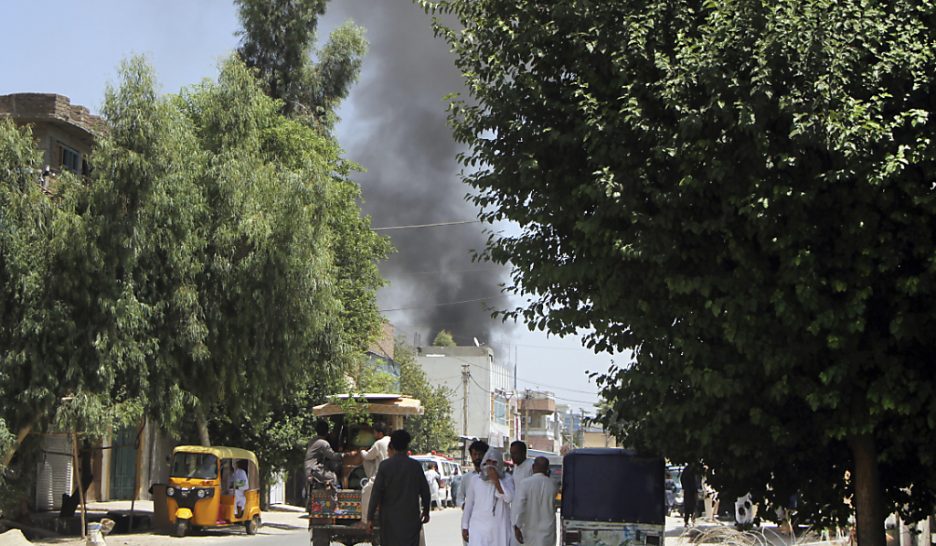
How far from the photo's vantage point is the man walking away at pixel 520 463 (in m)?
13.1

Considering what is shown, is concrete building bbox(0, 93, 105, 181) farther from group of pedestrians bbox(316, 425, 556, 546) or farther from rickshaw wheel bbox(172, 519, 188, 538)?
group of pedestrians bbox(316, 425, 556, 546)

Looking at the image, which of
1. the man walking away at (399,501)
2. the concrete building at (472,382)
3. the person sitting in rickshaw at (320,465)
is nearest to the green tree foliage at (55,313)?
the person sitting in rickshaw at (320,465)

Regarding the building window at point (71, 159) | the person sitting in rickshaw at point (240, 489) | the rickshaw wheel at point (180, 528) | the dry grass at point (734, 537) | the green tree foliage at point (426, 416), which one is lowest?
the rickshaw wheel at point (180, 528)

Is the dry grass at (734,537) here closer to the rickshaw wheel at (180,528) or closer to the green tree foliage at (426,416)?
the rickshaw wheel at (180,528)

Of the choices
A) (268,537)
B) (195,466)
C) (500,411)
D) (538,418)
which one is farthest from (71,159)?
(538,418)

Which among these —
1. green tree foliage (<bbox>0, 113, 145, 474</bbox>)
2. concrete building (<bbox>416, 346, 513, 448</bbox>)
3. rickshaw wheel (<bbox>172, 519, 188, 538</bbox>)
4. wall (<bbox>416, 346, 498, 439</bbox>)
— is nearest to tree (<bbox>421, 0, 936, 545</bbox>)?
green tree foliage (<bbox>0, 113, 145, 474</bbox>)

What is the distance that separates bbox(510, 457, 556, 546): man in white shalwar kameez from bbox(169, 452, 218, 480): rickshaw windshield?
507 inches

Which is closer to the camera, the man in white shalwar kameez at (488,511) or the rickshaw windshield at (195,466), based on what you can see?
the man in white shalwar kameez at (488,511)

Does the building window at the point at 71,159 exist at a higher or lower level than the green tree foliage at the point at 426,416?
higher

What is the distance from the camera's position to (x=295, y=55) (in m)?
37.5

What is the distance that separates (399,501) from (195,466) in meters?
14.5

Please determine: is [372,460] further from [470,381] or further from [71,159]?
[470,381]

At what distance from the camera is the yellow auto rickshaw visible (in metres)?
22.9

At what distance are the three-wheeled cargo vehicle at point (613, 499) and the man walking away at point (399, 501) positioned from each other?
2878 mm
